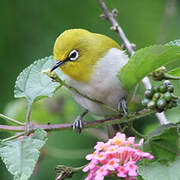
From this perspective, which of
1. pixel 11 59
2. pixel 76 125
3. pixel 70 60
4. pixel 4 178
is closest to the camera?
pixel 76 125

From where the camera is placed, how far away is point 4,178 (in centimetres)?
299

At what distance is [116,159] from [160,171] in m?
0.14

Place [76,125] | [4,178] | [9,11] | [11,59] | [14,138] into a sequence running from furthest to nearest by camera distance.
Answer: [9,11], [11,59], [4,178], [76,125], [14,138]

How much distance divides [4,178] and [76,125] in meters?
1.54

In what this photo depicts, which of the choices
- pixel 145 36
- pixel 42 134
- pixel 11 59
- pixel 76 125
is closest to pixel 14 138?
pixel 42 134

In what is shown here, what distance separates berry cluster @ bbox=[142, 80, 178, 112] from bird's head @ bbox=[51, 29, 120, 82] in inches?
23.6

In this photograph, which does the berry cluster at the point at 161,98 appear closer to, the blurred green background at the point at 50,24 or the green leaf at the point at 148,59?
the green leaf at the point at 148,59

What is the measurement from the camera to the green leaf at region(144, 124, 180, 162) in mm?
1318

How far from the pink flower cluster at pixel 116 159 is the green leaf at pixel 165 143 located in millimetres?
62

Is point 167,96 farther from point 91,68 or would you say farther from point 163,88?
point 91,68

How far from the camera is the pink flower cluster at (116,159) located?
1.20 metres

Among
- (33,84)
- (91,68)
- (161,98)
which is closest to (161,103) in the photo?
(161,98)

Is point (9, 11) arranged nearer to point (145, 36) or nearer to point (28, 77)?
point (145, 36)

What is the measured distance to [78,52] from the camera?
76.5 inches
